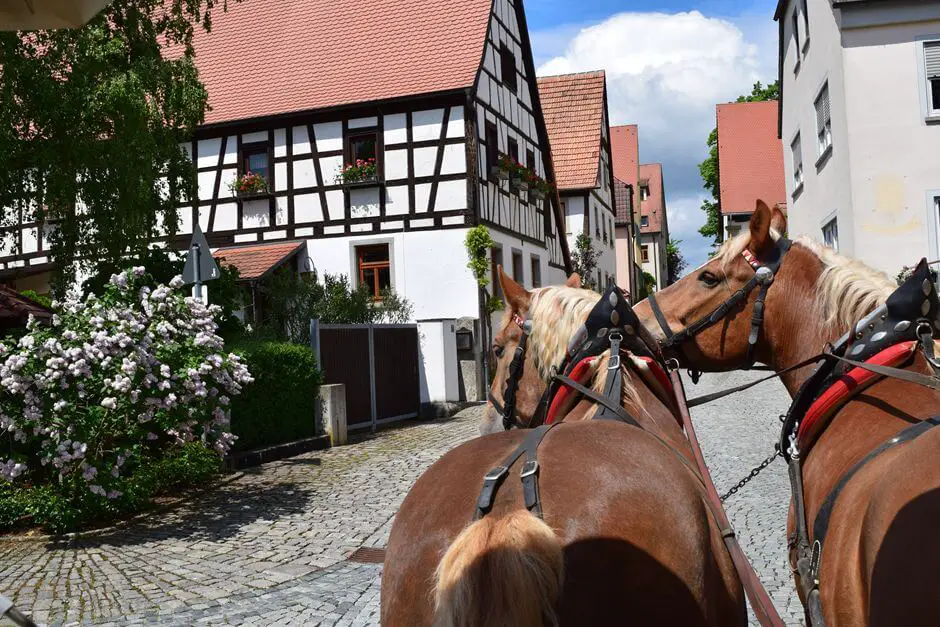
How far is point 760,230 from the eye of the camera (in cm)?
344

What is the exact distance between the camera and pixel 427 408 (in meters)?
16.9

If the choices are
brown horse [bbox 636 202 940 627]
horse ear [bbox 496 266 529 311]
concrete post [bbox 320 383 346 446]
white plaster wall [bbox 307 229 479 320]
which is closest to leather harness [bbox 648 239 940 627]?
brown horse [bbox 636 202 940 627]

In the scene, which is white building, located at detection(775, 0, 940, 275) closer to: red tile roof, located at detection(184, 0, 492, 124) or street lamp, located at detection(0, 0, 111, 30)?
red tile roof, located at detection(184, 0, 492, 124)

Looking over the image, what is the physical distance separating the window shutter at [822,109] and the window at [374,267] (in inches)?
392

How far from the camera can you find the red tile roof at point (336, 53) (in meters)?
20.4

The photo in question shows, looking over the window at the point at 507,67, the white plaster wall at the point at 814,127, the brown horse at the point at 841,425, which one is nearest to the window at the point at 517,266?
the window at the point at 507,67

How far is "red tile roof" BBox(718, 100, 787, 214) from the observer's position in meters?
36.7

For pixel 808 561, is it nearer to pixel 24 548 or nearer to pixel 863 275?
pixel 863 275

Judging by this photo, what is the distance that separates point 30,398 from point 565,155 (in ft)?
97.1

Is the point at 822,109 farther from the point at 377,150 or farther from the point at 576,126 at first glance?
the point at 576,126

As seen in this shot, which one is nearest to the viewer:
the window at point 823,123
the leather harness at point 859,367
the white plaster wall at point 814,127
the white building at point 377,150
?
the leather harness at point 859,367

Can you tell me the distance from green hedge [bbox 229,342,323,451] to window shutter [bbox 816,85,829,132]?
11803 millimetres

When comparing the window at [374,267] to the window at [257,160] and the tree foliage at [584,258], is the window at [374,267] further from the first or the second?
the tree foliage at [584,258]

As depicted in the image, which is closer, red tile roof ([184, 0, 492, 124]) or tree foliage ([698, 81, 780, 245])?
red tile roof ([184, 0, 492, 124])
